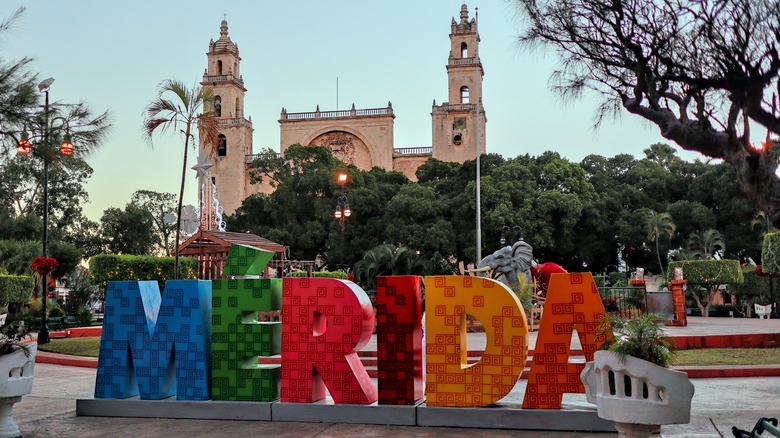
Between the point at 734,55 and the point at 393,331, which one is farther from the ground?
the point at 734,55

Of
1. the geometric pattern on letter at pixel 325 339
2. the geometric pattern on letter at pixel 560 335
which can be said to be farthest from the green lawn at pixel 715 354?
the geometric pattern on letter at pixel 325 339

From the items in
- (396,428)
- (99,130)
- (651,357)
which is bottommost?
(396,428)

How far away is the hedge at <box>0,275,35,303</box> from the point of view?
25.0 metres

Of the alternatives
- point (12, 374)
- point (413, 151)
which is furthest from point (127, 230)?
point (12, 374)

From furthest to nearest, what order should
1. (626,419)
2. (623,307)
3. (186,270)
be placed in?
(623,307), (186,270), (626,419)

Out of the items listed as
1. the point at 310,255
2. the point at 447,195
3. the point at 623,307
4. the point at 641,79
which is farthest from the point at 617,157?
the point at 641,79

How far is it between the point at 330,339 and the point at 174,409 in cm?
205

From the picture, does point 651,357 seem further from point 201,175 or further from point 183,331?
point 201,175

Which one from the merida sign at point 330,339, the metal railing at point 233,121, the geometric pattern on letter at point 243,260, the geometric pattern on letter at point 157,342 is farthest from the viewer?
the metal railing at point 233,121

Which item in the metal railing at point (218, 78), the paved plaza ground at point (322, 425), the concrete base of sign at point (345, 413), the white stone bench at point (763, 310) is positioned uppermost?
the metal railing at point (218, 78)

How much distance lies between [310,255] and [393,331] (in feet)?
130

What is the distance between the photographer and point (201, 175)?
2272cm

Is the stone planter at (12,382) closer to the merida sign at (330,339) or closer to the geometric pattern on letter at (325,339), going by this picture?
the merida sign at (330,339)

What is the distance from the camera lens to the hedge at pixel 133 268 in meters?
20.8
